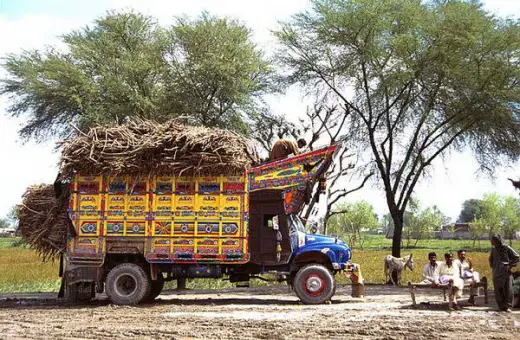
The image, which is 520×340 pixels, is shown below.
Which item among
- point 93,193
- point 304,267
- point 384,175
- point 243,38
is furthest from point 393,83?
point 93,193

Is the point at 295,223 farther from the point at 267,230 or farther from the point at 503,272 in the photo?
the point at 503,272

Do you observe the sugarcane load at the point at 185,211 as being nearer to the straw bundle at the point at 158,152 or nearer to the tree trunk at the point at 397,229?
the straw bundle at the point at 158,152

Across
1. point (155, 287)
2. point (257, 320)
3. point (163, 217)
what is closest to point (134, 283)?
point (155, 287)

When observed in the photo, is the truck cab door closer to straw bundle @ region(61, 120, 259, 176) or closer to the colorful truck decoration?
the colorful truck decoration

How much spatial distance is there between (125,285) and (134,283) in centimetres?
26

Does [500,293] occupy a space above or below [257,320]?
above

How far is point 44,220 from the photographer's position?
47.8 ft

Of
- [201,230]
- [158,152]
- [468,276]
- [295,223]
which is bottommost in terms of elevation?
[468,276]

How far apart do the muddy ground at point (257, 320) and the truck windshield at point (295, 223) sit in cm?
175

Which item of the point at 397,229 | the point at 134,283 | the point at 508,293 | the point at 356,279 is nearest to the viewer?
the point at 508,293

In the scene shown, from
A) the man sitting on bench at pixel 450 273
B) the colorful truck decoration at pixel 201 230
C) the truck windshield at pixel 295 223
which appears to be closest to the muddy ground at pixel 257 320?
the man sitting on bench at pixel 450 273

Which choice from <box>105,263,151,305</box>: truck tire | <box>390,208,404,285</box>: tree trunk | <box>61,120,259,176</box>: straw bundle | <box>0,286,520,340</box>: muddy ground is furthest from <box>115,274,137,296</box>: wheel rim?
<box>390,208,404,285</box>: tree trunk

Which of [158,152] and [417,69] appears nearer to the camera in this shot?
[158,152]

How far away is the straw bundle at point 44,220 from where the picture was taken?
14406 mm
